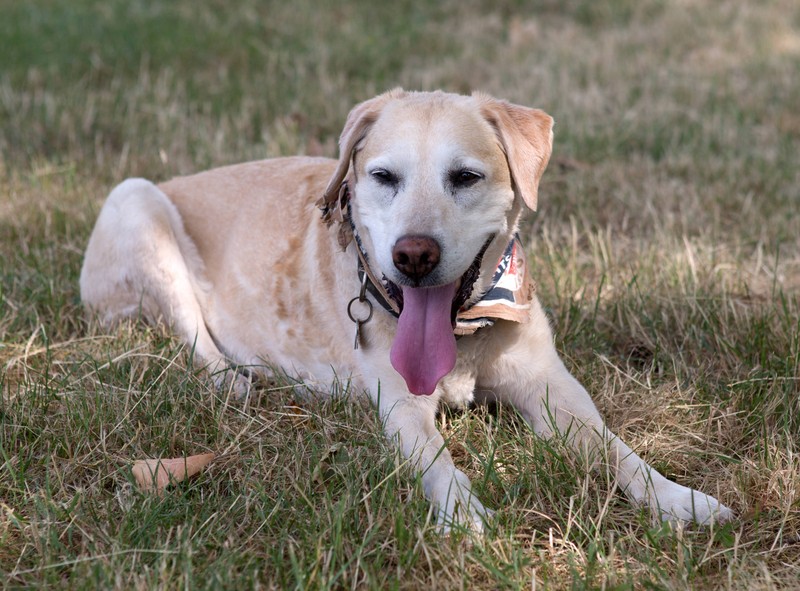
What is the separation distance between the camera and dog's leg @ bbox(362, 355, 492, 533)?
2.64 m

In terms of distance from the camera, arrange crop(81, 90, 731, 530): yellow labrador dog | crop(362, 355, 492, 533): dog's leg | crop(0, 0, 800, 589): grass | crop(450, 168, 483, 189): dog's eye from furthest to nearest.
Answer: crop(450, 168, 483, 189): dog's eye, crop(81, 90, 731, 530): yellow labrador dog, crop(362, 355, 492, 533): dog's leg, crop(0, 0, 800, 589): grass

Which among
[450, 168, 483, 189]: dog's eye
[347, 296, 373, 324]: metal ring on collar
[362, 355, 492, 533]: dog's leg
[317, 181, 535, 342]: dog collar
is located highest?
[450, 168, 483, 189]: dog's eye

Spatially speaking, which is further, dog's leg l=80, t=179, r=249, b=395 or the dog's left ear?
dog's leg l=80, t=179, r=249, b=395

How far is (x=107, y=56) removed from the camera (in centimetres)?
762

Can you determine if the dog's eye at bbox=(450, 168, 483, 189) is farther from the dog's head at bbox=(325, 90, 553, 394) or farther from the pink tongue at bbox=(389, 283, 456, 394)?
the pink tongue at bbox=(389, 283, 456, 394)

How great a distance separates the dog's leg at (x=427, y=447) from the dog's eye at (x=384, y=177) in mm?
643

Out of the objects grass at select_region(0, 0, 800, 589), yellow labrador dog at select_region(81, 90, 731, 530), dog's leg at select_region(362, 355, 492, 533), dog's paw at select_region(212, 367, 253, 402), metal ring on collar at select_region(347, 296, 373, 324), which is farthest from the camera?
dog's paw at select_region(212, 367, 253, 402)

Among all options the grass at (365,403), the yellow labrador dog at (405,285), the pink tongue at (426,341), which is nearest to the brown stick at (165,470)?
the grass at (365,403)

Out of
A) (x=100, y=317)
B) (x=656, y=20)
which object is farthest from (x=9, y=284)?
(x=656, y=20)

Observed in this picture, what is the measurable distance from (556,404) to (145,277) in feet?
6.33

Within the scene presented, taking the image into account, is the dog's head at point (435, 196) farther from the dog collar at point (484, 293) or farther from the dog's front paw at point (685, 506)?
the dog's front paw at point (685, 506)

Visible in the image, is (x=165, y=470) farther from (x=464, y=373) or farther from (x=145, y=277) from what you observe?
(x=145, y=277)

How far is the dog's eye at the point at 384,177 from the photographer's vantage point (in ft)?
9.87

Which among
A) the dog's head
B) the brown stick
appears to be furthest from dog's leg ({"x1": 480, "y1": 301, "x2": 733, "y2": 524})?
the brown stick
